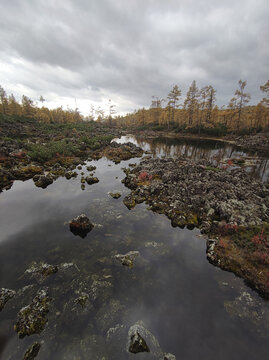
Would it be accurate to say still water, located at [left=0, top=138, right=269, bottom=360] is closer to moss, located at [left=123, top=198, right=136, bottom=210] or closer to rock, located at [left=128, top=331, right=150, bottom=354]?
rock, located at [left=128, top=331, right=150, bottom=354]

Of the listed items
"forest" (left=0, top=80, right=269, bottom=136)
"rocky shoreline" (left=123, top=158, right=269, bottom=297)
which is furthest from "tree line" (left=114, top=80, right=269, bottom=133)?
"rocky shoreline" (left=123, top=158, right=269, bottom=297)

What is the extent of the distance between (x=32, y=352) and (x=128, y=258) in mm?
4197

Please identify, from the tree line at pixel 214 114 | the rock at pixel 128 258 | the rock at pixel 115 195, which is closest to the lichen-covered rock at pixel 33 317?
the rock at pixel 128 258

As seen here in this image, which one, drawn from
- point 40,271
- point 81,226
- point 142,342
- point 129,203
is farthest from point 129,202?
point 142,342

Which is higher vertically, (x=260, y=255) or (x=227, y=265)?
(x=260, y=255)

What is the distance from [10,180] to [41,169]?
3525 mm

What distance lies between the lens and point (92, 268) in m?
6.85

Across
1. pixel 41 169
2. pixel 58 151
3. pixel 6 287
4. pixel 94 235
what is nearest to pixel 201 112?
pixel 58 151

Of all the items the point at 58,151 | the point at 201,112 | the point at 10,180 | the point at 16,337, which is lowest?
the point at 16,337

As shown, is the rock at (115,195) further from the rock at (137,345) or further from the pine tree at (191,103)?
the pine tree at (191,103)

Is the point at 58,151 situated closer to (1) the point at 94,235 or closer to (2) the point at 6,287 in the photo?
(1) the point at 94,235

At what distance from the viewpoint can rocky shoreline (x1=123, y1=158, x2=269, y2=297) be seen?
7.28m

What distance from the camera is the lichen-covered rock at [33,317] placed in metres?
4.71

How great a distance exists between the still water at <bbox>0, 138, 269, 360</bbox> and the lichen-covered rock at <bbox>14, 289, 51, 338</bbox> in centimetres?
15
